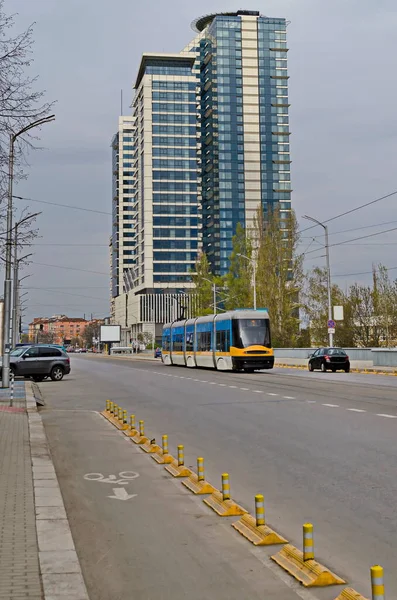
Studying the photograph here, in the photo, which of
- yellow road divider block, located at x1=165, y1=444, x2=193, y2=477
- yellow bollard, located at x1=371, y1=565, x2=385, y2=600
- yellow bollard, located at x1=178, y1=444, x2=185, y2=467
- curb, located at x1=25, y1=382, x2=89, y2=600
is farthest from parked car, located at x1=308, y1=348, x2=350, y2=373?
yellow bollard, located at x1=371, y1=565, x2=385, y2=600

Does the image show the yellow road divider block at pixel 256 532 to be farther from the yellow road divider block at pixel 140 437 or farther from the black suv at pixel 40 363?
the black suv at pixel 40 363

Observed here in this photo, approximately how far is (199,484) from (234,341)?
31.2 metres

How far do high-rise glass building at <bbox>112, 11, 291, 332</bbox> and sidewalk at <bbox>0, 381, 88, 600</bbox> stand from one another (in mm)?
130722

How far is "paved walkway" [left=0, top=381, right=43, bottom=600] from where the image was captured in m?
4.74

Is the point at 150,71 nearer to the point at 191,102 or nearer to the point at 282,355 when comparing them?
the point at 191,102

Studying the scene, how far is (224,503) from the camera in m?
7.43

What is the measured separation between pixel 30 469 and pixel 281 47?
154 meters

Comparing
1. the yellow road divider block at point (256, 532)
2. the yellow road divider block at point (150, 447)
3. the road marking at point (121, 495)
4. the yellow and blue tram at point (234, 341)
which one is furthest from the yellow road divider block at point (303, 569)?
the yellow and blue tram at point (234, 341)

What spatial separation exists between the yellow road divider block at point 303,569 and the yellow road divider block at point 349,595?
387mm

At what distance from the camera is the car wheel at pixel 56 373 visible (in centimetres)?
3496

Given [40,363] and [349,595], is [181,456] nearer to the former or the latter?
[349,595]

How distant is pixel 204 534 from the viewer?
6402mm

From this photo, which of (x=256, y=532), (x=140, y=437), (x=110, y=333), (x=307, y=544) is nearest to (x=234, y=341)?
(x=140, y=437)

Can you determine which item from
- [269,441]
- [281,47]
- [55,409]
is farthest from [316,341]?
[281,47]
